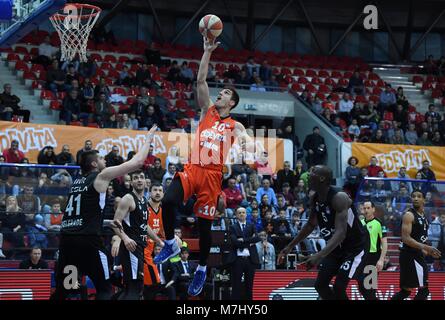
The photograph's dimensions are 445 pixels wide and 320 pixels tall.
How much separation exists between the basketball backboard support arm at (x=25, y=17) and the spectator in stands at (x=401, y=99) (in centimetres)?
1566

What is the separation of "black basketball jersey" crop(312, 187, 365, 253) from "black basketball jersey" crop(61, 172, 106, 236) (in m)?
2.73

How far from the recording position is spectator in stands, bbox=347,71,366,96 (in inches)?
1102

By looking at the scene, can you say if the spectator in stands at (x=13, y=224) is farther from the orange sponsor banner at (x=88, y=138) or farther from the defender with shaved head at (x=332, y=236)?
the orange sponsor banner at (x=88, y=138)

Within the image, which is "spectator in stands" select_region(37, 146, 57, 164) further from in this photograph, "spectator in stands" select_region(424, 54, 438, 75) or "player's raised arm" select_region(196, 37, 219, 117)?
"spectator in stands" select_region(424, 54, 438, 75)

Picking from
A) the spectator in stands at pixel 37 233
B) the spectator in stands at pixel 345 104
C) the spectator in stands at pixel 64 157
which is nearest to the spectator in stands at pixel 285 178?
the spectator in stands at pixel 64 157

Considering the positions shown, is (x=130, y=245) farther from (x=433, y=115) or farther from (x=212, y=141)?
(x=433, y=115)

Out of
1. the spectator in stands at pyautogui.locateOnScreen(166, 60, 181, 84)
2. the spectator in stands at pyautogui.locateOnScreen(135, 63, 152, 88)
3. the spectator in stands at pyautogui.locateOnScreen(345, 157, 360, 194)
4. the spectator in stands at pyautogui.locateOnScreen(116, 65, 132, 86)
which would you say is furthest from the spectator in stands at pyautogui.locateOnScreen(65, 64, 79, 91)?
the spectator in stands at pyautogui.locateOnScreen(345, 157, 360, 194)

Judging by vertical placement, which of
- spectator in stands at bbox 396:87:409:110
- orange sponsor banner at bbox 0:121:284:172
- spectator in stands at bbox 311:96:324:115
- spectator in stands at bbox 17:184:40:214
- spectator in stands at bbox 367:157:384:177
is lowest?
spectator in stands at bbox 17:184:40:214

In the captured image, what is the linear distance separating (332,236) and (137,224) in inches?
116

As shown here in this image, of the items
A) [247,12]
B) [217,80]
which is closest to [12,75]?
[217,80]

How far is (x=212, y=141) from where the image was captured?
34.1 ft

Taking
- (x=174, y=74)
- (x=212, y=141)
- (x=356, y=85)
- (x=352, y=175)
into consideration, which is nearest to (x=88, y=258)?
(x=212, y=141)

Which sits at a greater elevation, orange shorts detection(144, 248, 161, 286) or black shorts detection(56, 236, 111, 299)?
black shorts detection(56, 236, 111, 299)

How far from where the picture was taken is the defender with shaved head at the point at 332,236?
994 cm
